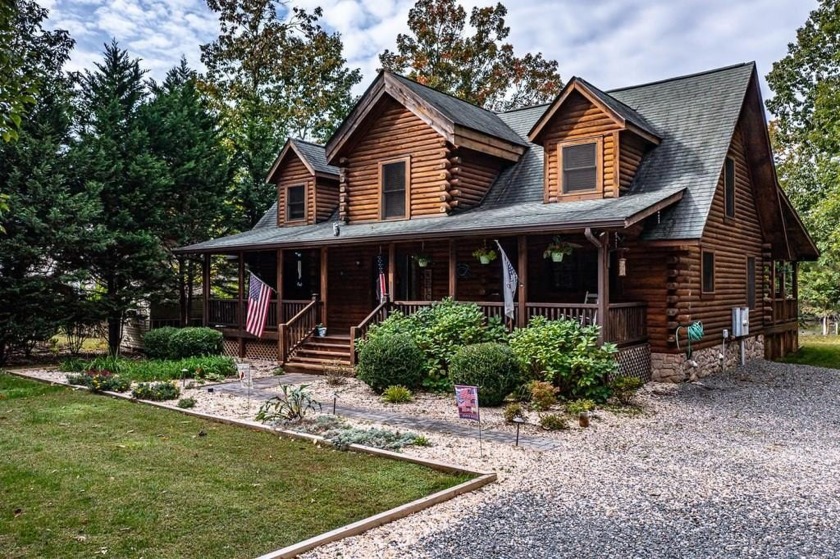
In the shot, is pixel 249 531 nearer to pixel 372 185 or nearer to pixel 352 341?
pixel 352 341

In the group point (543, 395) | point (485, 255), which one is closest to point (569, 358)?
point (543, 395)

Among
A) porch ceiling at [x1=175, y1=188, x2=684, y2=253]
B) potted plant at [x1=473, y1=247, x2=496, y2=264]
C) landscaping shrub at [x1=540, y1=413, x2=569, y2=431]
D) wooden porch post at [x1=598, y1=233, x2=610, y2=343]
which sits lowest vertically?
landscaping shrub at [x1=540, y1=413, x2=569, y2=431]

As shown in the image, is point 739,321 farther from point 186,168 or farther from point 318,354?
point 186,168

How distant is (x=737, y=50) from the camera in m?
30.2

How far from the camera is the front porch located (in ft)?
40.7

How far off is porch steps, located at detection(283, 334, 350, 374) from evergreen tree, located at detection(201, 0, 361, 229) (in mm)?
17911

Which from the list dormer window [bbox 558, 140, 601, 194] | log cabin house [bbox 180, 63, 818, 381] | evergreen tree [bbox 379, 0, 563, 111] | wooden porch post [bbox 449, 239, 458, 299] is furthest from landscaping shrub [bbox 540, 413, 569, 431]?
evergreen tree [bbox 379, 0, 563, 111]

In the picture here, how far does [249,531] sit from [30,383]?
10.6 metres

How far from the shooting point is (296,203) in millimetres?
20625

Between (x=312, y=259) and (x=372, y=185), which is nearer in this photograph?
(x=372, y=185)

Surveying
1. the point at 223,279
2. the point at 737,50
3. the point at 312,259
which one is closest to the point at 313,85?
the point at 223,279

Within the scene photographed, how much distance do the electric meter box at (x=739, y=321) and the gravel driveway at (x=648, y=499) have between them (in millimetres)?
6451

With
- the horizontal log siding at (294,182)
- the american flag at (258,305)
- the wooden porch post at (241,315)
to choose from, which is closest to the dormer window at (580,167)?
the american flag at (258,305)

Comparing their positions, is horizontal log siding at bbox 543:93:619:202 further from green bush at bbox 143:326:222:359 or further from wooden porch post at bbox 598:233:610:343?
green bush at bbox 143:326:222:359
